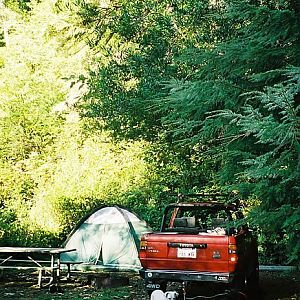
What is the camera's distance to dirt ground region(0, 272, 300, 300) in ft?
33.1

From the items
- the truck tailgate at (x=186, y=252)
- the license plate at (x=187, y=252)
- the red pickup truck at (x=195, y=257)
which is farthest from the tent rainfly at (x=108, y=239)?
the license plate at (x=187, y=252)

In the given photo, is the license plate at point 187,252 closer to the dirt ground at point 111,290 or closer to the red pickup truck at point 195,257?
the red pickup truck at point 195,257

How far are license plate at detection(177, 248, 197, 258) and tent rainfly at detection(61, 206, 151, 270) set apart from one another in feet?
15.2

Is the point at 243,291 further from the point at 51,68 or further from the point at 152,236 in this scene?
the point at 51,68

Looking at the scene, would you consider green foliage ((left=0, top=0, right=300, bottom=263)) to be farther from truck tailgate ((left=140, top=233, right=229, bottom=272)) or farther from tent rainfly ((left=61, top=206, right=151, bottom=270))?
tent rainfly ((left=61, top=206, right=151, bottom=270))

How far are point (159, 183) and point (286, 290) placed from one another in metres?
5.94

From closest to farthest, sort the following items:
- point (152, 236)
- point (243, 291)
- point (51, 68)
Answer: point (152, 236), point (243, 291), point (51, 68)

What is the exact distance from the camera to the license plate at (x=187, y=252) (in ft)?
28.5

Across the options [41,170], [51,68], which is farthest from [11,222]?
[51,68]

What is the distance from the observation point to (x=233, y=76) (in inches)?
334

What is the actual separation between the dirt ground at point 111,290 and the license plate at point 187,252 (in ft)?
2.54

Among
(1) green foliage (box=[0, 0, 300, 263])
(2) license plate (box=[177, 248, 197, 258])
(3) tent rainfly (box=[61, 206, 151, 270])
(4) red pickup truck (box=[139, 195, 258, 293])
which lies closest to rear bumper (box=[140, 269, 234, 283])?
(4) red pickup truck (box=[139, 195, 258, 293])

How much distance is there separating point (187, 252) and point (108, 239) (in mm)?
5128

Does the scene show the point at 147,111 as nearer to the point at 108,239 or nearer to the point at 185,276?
the point at 108,239
